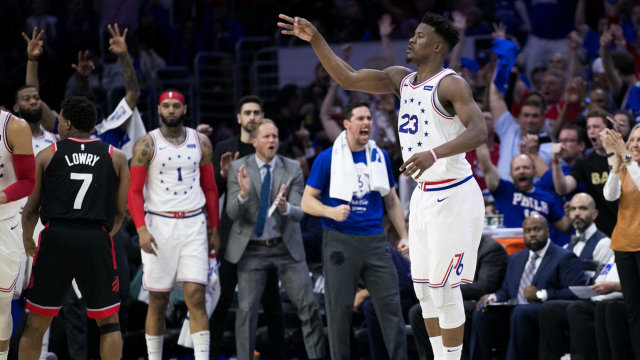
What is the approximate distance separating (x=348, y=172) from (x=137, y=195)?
1874 millimetres

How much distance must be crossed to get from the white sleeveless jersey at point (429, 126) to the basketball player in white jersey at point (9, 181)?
9.13 ft

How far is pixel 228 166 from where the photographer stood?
9047 mm

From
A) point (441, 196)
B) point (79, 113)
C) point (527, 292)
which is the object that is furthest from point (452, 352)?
point (79, 113)

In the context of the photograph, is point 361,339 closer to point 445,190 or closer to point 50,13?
point 445,190

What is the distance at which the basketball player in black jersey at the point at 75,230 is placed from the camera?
6.74m

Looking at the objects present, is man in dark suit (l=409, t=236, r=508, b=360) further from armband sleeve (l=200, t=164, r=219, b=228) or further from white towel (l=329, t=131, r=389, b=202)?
armband sleeve (l=200, t=164, r=219, b=228)

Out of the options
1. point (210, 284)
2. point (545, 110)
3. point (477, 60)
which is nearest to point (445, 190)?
point (210, 284)

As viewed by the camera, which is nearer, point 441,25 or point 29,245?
point 441,25

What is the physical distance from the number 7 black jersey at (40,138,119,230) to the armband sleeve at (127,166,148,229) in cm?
114

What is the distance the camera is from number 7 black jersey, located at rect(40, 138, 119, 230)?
6812 millimetres

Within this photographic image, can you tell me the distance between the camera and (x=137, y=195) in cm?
816

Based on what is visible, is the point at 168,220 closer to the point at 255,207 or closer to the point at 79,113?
the point at 255,207

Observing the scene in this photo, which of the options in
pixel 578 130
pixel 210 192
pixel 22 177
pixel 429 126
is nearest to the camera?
pixel 429 126

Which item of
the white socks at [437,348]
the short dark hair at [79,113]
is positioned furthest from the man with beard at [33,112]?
the white socks at [437,348]
